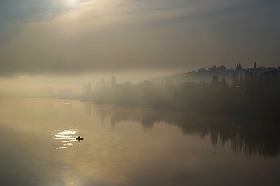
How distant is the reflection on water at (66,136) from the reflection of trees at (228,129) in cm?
188

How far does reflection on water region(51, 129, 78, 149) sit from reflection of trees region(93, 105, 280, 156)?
1879 millimetres

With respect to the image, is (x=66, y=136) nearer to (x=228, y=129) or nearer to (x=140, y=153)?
(x=140, y=153)

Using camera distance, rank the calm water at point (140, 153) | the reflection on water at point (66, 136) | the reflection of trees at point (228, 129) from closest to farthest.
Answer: the calm water at point (140, 153)
the reflection on water at point (66, 136)
the reflection of trees at point (228, 129)

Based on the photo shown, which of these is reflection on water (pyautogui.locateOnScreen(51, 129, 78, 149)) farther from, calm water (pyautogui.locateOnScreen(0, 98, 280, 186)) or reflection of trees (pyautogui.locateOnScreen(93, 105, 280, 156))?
reflection of trees (pyautogui.locateOnScreen(93, 105, 280, 156))

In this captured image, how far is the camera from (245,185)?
450cm

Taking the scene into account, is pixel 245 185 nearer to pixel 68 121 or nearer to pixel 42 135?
pixel 42 135

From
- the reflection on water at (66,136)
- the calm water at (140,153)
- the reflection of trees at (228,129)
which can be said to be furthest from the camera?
the reflection of trees at (228,129)

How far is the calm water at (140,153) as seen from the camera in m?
4.61

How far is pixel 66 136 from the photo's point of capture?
27.1 feet

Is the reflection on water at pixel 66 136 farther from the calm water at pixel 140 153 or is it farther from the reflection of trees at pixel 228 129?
the reflection of trees at pixel 228 129

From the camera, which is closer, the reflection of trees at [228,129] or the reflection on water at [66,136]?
the reflection on water at [66,136]

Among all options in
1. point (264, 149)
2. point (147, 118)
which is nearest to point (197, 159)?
point (264, 149)

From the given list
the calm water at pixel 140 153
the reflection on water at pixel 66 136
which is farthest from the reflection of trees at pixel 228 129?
the reflection on water at pixel 66 136

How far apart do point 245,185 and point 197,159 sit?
1507 millimetres
